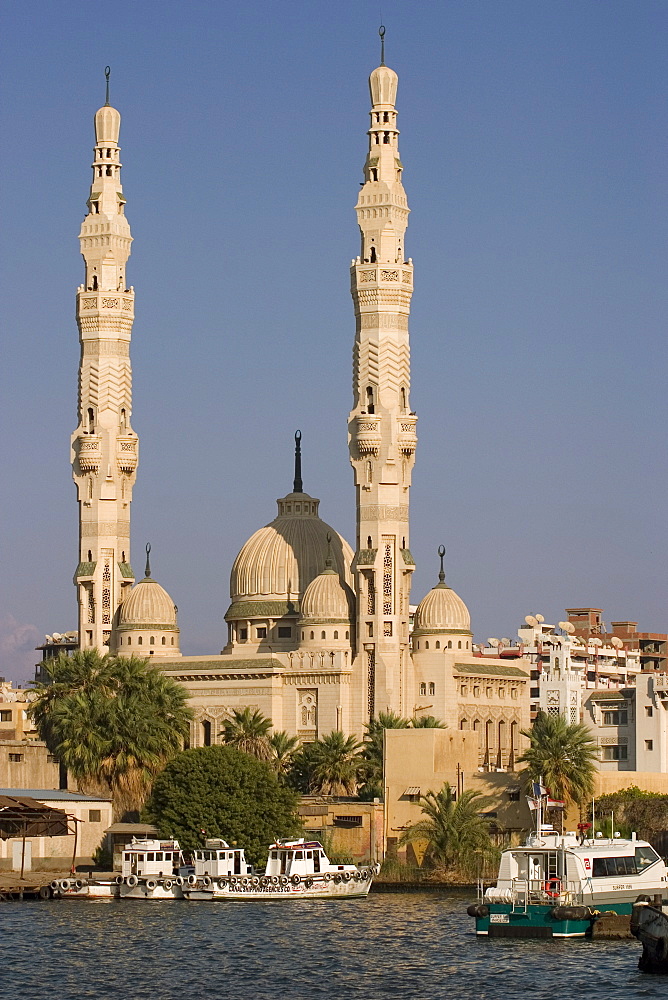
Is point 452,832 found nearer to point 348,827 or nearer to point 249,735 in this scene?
point 348,827

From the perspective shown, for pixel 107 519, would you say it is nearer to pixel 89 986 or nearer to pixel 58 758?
pixel 58 758

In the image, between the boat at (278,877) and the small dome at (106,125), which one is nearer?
the boat at (278,877)

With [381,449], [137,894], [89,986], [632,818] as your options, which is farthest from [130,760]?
[89,986]

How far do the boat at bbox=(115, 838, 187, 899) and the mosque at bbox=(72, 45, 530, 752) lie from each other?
32386 millimetres

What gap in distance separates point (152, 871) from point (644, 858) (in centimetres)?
2224

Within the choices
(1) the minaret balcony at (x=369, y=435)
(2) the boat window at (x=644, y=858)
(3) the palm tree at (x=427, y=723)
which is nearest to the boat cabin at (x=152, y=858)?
(2) the boat window at (x=644, y=858)

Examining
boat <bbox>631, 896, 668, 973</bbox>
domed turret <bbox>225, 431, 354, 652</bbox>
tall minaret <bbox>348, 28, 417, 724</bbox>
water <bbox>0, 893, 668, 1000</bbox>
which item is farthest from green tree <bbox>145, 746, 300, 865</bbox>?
domed turret <bbox>225, 431, 354, 652</bbox>

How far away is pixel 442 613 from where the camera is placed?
411 ft

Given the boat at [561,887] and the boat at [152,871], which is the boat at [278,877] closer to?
the boat at [152,871]

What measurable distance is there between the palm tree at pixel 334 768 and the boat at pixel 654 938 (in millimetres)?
43519

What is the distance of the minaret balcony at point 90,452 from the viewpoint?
418ft

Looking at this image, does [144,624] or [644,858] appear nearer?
[644,858]

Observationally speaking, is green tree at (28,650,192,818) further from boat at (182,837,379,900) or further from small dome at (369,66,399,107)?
small dome at (369,66,399,107)

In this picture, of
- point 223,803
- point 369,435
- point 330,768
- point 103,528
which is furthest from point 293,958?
point 103,528
